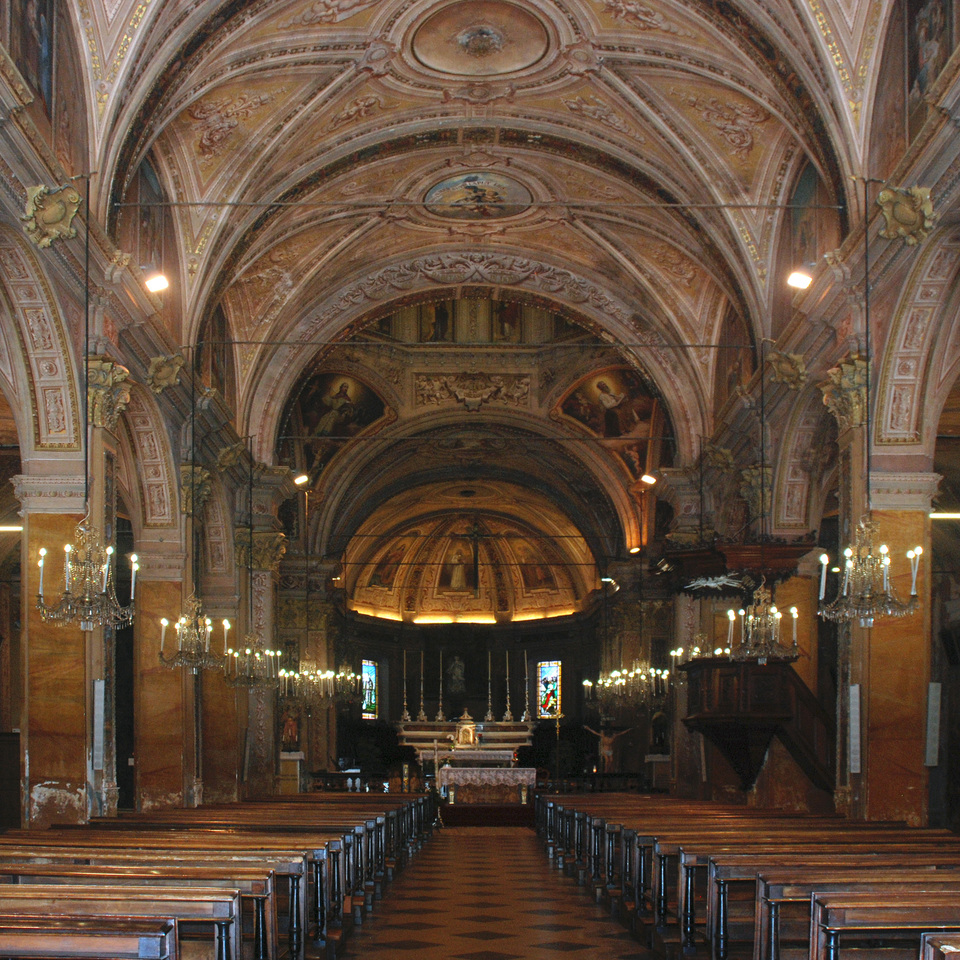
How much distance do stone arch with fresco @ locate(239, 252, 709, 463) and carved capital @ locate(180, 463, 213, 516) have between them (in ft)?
14.1

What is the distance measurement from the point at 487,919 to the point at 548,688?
34.6m

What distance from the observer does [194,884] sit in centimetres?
666

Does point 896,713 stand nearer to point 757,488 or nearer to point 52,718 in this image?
point 757,488

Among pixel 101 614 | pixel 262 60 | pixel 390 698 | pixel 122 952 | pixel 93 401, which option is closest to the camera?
pixel 122 952

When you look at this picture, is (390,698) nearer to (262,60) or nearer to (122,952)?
(262,60)

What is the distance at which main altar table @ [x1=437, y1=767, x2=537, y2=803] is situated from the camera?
29.2 metres

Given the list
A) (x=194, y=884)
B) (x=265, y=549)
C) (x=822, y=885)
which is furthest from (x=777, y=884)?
(x=265, y=549)

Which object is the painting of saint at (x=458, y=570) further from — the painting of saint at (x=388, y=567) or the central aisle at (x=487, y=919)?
the central aisle at (x=487, y=919)

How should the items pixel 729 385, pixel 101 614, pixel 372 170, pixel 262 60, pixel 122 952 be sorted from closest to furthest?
1. pixel 122 952
2. pixel 101 614
3. pixel 262 60
4. pixel 372 170
5. pixel 729 385

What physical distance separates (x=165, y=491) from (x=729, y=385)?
30.9 ft

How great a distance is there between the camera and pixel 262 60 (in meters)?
16.5

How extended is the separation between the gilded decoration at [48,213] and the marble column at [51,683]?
2.99 metres

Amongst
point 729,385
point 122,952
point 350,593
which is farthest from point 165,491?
point 350,593

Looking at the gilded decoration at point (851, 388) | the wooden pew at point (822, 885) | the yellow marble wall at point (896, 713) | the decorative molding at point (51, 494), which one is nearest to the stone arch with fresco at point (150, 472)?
the decorative molding at point (51, 494)
